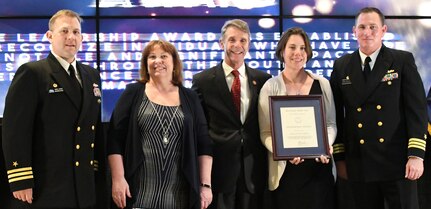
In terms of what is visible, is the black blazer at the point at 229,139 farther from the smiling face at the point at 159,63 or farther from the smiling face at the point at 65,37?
the smiling face at the point at 65,37

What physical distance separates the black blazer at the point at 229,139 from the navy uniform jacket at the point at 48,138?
2.61ft

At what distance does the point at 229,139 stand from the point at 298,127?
0.44 meters

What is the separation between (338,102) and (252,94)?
60 centimetres

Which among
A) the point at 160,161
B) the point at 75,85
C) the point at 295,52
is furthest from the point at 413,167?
the point at 75,85

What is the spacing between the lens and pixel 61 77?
2.96m

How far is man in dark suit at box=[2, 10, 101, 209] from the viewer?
2.78 metres

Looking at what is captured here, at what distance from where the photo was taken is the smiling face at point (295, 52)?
11.2 feet

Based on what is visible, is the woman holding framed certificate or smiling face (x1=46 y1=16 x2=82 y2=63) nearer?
smiling face (x1=46 y1=16 x2=82 y2=63)

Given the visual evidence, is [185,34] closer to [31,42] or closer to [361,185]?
[31,42]

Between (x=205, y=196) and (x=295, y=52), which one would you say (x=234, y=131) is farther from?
(x=295, y=52)

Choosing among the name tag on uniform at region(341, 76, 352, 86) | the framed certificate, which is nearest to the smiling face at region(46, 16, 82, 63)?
the framed certificate

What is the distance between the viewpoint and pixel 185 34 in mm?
5254

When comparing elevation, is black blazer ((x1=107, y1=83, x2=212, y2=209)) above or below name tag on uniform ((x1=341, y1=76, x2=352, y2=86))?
below

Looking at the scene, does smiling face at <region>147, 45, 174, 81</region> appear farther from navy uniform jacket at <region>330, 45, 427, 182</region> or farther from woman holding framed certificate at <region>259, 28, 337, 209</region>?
navy uniform jacket at <region>330, 45, 427, 182</region>
